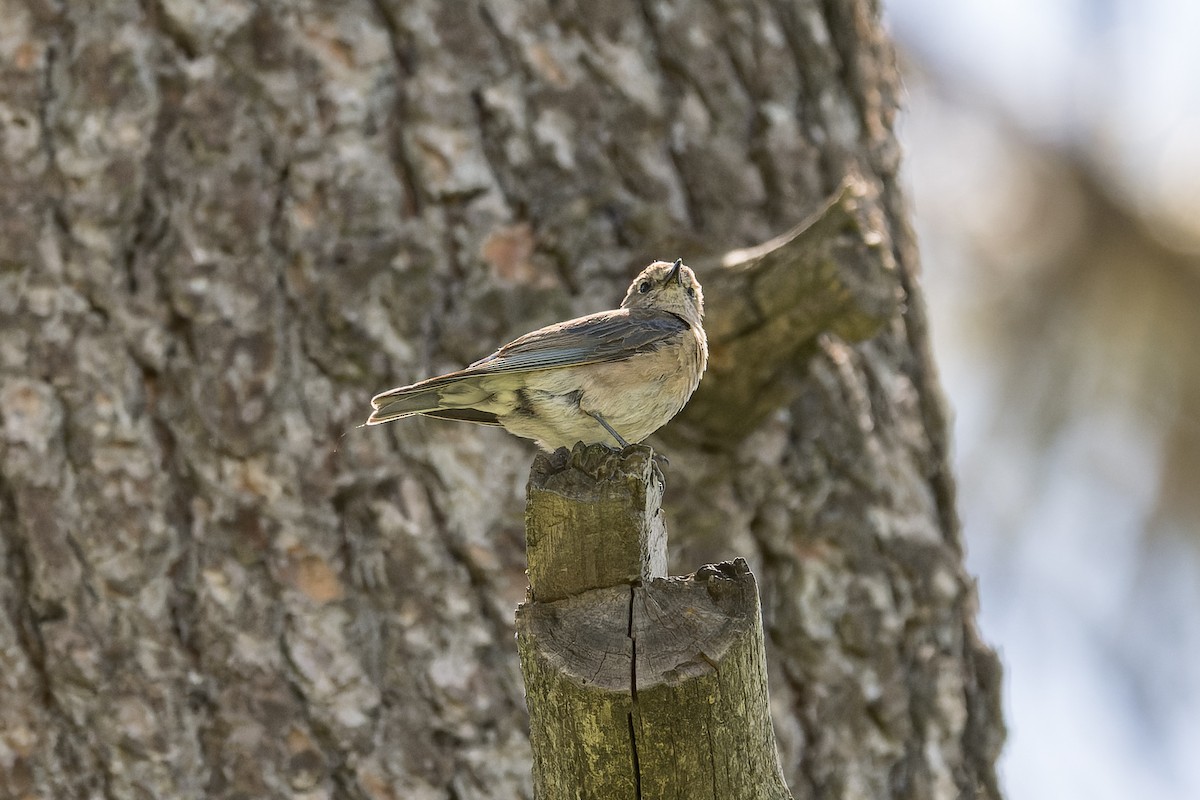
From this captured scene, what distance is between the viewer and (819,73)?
4145 millimetres

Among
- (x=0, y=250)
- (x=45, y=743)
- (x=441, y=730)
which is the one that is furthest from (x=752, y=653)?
(x=0, y=250)

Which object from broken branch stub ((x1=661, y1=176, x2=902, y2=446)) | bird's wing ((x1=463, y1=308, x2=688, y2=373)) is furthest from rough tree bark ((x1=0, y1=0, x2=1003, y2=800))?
bird's wing ((x1=463, y1=308, x2=688, y2=373))

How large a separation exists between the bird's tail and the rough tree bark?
0.40 metres

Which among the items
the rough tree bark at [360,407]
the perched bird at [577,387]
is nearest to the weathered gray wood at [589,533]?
the perched bird at [577,387]

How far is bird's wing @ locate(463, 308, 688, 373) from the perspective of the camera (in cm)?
312

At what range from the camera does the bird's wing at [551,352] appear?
3.02 meters

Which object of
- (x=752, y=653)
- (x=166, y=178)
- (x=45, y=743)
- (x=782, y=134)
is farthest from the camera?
(x=782, y=134)

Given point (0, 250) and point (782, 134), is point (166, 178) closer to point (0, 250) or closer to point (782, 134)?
point (0, 250)

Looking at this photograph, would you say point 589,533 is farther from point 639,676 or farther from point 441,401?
point 441,401

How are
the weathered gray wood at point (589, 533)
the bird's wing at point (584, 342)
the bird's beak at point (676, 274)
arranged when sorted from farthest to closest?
the bird's beak at point (676, 274), the bird's wing at point (584, 342), the weathered gray wood at point (589, 533)

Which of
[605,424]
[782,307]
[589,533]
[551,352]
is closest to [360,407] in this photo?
[551,352]

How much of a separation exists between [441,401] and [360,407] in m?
0.46

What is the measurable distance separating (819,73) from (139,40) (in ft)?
7.08

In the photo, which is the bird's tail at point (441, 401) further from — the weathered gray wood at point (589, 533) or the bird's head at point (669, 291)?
the weathered gray wood at point (589, 533)
